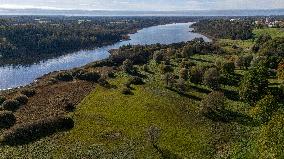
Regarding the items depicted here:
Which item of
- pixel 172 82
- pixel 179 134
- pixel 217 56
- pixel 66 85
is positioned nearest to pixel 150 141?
pixel 179 134

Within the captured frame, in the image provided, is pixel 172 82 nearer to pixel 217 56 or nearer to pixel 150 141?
pixel 150 141

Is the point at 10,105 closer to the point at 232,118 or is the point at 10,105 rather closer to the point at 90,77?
the point at 90,77

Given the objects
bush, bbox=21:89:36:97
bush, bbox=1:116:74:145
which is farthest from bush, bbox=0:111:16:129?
bush, bbox=21:89:36:97

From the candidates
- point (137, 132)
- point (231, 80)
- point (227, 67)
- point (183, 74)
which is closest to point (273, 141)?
point (137, 132)

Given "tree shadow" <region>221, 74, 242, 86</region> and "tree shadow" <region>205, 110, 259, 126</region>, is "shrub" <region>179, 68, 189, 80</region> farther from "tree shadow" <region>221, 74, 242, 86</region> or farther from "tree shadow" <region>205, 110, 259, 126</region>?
"tree shadow" <region>205, 110, 259, 126</region>

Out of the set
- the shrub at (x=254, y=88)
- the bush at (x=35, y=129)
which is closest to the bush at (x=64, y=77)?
the bush at (x=35, y=129)

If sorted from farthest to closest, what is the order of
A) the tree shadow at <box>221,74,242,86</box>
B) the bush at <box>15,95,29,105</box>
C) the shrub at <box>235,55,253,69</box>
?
the shrub at <box>235,55,253,69</box>, the tree shadow at <box>221,74,242,86</box>, the bush at <box>15,95,29,105</box>
